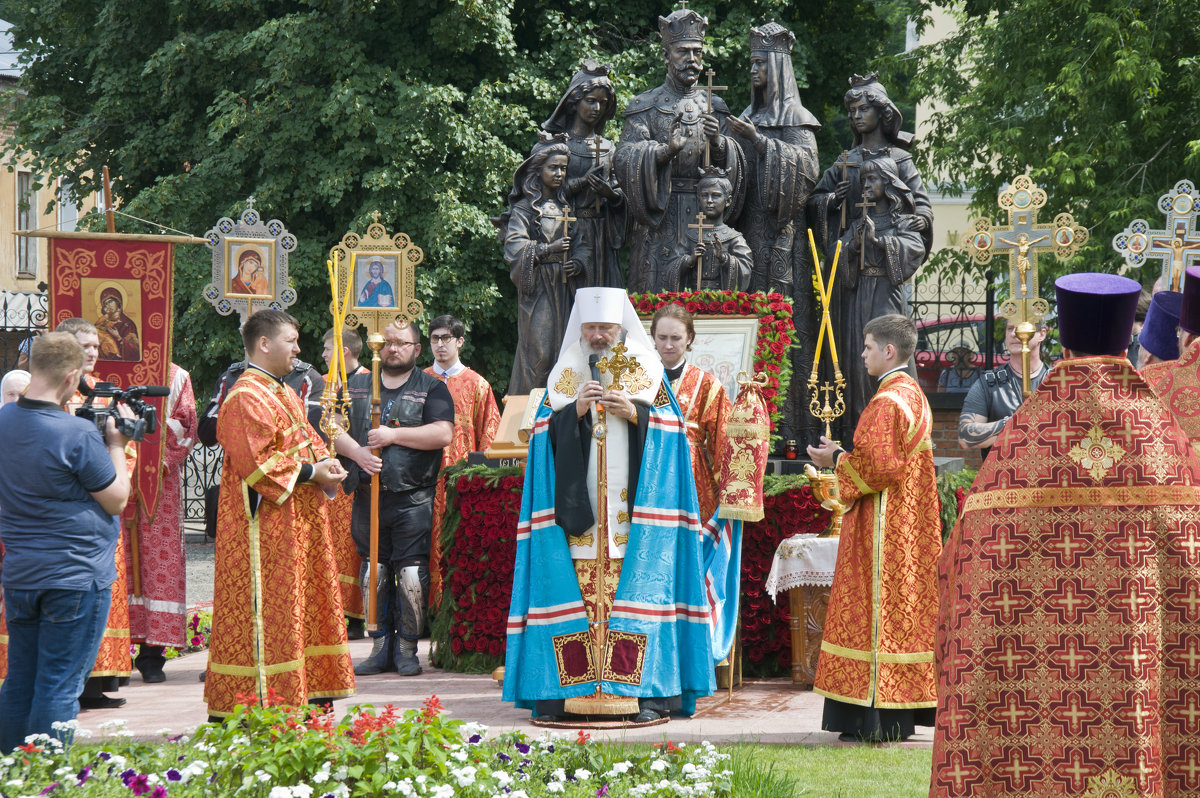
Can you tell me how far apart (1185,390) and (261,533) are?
161 inches

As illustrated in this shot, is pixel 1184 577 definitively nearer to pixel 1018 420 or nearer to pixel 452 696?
pixel 1018 420

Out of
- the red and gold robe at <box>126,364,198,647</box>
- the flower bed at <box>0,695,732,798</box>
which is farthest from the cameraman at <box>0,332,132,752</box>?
the red and gold robe at <box>126,364,198,647</box>

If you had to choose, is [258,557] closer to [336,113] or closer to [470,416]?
[470,416]

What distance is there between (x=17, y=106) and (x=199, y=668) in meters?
12.1

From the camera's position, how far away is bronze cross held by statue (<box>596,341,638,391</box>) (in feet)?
22.6

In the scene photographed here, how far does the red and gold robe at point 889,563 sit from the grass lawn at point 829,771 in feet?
0.95

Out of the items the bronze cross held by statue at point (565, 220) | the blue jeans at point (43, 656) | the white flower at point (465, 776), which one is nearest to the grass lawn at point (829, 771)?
the white flower at point (465, 776)

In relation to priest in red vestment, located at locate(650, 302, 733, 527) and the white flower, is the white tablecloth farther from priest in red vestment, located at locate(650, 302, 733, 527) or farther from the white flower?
the white flower

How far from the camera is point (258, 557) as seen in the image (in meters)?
6.59

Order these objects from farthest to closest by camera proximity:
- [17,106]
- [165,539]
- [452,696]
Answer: [17,106] → [165,539] → [452,696]

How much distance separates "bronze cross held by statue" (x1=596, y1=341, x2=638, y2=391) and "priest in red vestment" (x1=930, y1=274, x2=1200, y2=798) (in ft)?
9.80

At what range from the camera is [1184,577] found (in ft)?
13.1

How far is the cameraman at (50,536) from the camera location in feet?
17.6

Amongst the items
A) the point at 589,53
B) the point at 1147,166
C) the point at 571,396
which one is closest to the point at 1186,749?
the point at 571,396
